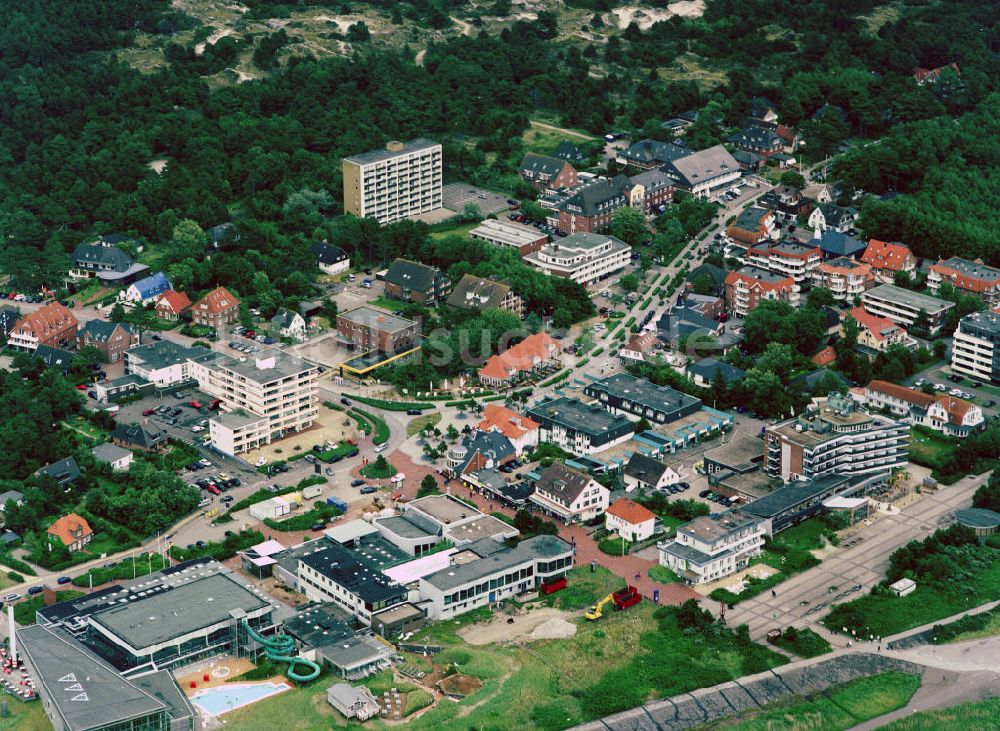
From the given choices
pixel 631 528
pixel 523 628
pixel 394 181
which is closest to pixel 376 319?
pixel 394 181

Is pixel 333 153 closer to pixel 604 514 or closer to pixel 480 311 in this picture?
pixel 480 311

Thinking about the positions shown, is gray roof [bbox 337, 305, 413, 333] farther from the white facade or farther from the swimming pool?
the swimming pool

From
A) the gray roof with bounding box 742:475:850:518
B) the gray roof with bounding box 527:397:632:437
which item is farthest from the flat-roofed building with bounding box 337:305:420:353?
the gray roof with bounding box 742:475:850:518

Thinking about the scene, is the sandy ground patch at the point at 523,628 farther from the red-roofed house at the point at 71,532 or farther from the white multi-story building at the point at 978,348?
the white multi-story building at the point at 978,348

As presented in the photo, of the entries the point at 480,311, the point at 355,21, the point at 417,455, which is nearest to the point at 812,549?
the point at 417,455

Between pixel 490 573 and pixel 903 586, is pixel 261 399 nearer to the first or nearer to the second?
pixel 490 573
